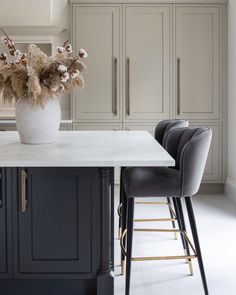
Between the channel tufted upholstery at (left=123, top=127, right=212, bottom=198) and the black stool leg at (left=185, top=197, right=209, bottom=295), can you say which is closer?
the channel tufted upholstery at (left=123, top=127, right=212, bottom=198)

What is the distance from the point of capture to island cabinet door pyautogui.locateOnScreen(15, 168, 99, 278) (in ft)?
7.02

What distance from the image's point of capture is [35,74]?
2330mm

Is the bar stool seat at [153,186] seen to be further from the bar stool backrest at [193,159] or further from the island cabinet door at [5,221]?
the island cabinet door at [5,221]

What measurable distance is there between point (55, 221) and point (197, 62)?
11.9 feet

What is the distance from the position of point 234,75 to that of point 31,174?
3.39 m

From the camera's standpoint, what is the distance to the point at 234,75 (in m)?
4.89

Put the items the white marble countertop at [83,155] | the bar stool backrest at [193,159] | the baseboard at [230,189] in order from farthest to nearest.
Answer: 1. the baseboard at [230,189]
2. the bar stool backrest at [193,159]
3. the white marble countertop at [83,155]

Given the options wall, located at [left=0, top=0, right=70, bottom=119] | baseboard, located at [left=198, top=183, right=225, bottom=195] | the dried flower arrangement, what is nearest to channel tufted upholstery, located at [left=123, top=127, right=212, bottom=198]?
the dried flower arrangement

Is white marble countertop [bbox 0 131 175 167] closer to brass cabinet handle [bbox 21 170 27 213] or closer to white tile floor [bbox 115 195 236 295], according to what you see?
brass cabinet handle [bbox 21 170 27 213]

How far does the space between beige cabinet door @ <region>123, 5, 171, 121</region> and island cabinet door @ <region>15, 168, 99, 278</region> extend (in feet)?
10.4

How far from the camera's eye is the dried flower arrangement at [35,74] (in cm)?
234

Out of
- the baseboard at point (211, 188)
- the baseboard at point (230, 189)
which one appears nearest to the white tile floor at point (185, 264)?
the baseboard at point (230, 189)

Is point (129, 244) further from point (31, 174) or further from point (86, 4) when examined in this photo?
point (86, 4)

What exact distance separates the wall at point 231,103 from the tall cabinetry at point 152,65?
124 millimetres
